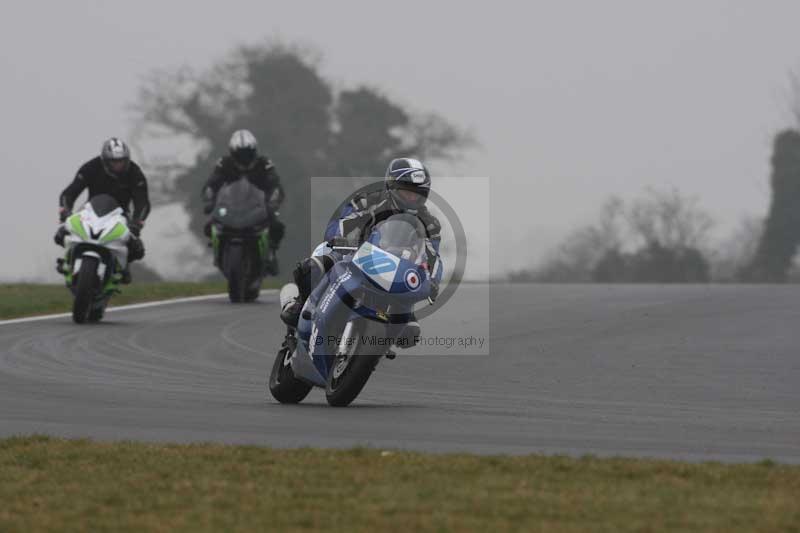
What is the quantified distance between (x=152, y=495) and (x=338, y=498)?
888 mm

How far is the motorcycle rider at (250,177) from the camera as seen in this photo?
2494 cm

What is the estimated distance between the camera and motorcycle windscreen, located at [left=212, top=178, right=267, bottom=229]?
24.7m

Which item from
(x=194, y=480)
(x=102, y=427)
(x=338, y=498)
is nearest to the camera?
(x=338, y=498)

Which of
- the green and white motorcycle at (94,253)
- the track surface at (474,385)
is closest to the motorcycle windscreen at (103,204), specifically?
the green and white motorcycle at (94,253)

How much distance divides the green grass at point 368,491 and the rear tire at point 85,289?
10231 mm

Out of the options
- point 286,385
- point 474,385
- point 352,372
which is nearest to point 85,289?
point 474,385

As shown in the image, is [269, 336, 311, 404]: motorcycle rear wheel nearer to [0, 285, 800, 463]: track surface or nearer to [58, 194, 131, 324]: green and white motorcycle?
[0, 285, 800, 463]: track surface

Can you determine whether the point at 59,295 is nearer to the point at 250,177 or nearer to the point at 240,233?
the point at 240,233

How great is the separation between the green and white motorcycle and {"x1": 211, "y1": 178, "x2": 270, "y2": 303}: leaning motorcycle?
434cm

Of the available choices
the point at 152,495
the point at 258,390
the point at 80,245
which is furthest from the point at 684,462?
the point at 80,245

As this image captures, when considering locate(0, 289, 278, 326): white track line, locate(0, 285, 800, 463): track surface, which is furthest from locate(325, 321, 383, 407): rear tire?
locate(0, 289, 278, 326): white track line

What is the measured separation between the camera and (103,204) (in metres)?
20.4

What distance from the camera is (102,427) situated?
10.8 metres

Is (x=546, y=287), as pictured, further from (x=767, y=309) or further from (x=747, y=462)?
(x=747, y=462)
